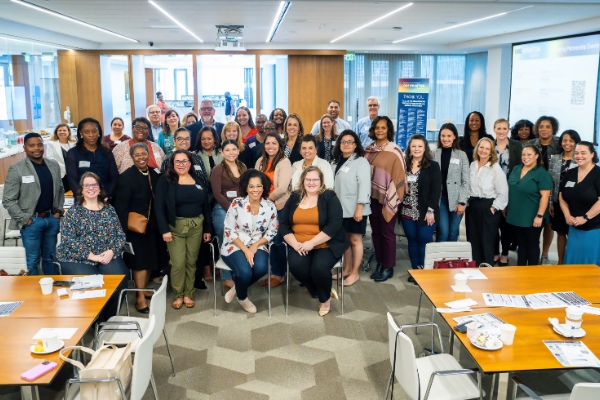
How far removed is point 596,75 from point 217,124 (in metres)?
6.34

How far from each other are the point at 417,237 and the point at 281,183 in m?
1.57

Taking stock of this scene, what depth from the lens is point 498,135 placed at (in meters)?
5.71

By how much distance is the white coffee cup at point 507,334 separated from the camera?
108 inches

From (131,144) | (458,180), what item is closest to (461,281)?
(458,180)

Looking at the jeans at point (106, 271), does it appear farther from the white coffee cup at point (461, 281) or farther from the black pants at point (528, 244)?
the black pants at point (528, 244)

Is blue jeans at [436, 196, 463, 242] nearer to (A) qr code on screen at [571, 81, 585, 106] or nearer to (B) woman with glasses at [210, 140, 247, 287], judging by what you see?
(B) woman with glasses at [210, 140, 247, 287]

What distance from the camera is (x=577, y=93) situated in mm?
9023

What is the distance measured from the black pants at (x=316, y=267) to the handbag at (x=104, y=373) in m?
2.22

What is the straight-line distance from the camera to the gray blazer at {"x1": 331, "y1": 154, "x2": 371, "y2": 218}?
5250 millimetres

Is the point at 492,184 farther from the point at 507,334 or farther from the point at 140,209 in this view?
the point at 140,209

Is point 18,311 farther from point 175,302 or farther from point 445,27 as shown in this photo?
point 445,27

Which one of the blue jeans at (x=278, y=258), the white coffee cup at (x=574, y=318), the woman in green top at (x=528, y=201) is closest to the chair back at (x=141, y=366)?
the white coffee cup at (x=574, y=318)

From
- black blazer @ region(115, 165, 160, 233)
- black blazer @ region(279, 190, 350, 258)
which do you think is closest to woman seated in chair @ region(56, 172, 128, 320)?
black blazer @ region(115, 165, 160, 233)

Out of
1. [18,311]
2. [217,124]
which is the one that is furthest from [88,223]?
[217,124]
